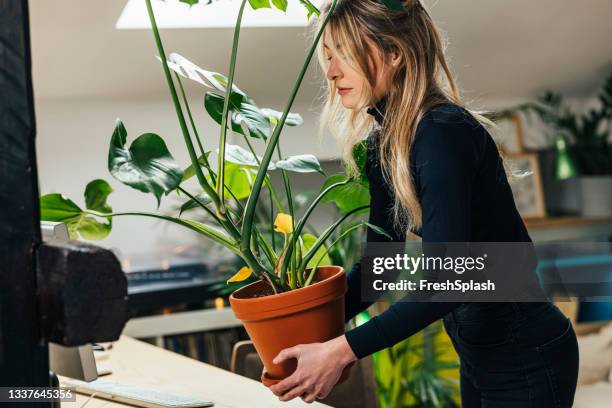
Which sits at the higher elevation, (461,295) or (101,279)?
(101,279)

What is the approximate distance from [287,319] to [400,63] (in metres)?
0.48

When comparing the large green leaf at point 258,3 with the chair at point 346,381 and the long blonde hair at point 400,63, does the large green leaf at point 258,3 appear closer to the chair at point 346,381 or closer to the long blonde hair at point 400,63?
the long blonde hair at point 400,63

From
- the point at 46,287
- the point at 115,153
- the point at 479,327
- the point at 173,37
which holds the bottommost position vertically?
the point at 479,327

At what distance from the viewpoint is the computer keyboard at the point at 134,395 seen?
1782 millimetres

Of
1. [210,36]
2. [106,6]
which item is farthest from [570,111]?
[106,6]

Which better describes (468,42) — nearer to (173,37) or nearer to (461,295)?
(173,37)

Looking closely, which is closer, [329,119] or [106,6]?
[329,119]

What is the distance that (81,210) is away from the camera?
1.46 meters

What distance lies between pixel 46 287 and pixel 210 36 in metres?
3.21

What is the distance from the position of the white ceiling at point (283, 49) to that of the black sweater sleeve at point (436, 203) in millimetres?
1984

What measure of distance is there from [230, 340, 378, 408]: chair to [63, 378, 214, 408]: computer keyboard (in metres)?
0.45

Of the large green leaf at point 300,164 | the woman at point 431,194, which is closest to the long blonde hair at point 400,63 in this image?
the woman at point 431,194

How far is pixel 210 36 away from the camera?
12.2ft

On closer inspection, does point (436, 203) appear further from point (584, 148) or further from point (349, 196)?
point (584, 148)
